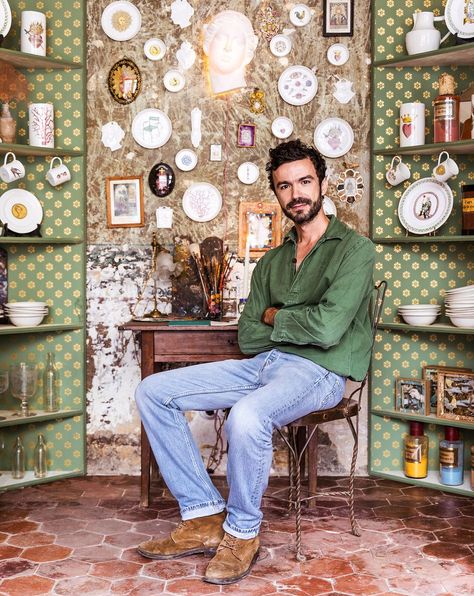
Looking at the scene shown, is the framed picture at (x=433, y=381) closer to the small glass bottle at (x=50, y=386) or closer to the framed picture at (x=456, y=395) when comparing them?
the framed picture at (x=456, y=395)

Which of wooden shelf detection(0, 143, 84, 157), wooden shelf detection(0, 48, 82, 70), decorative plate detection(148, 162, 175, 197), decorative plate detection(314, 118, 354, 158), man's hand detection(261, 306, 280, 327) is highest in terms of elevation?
wooden shelf detection(0, 48, 82, 70)

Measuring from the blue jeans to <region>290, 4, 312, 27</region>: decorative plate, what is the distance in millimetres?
2003

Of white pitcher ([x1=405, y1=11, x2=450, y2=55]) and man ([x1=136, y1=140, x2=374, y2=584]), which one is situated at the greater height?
white pitcher ([x1=405, y1=11, x2=450, y2=55])

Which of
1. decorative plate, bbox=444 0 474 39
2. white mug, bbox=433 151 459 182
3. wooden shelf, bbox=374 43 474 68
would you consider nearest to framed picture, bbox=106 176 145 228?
wooden shelf, bbox=374 43 474 68

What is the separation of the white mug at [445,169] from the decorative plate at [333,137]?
51 cm

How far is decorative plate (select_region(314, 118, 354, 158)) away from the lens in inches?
164

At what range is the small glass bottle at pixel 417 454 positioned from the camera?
159 inches

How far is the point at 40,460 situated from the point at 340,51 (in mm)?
2854

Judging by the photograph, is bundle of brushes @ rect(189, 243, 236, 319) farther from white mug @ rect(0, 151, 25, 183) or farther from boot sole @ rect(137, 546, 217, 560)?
boot sole @ rect(137, 546, 217, 560)

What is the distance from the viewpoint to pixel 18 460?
4059mm

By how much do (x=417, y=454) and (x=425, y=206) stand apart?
137 cm

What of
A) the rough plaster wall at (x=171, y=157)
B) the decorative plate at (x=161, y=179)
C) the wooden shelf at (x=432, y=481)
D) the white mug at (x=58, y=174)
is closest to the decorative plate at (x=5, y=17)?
the rough plaster wall at (x=171, y=157)

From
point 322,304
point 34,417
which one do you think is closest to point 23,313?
point 34,417

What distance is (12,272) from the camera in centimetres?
425
